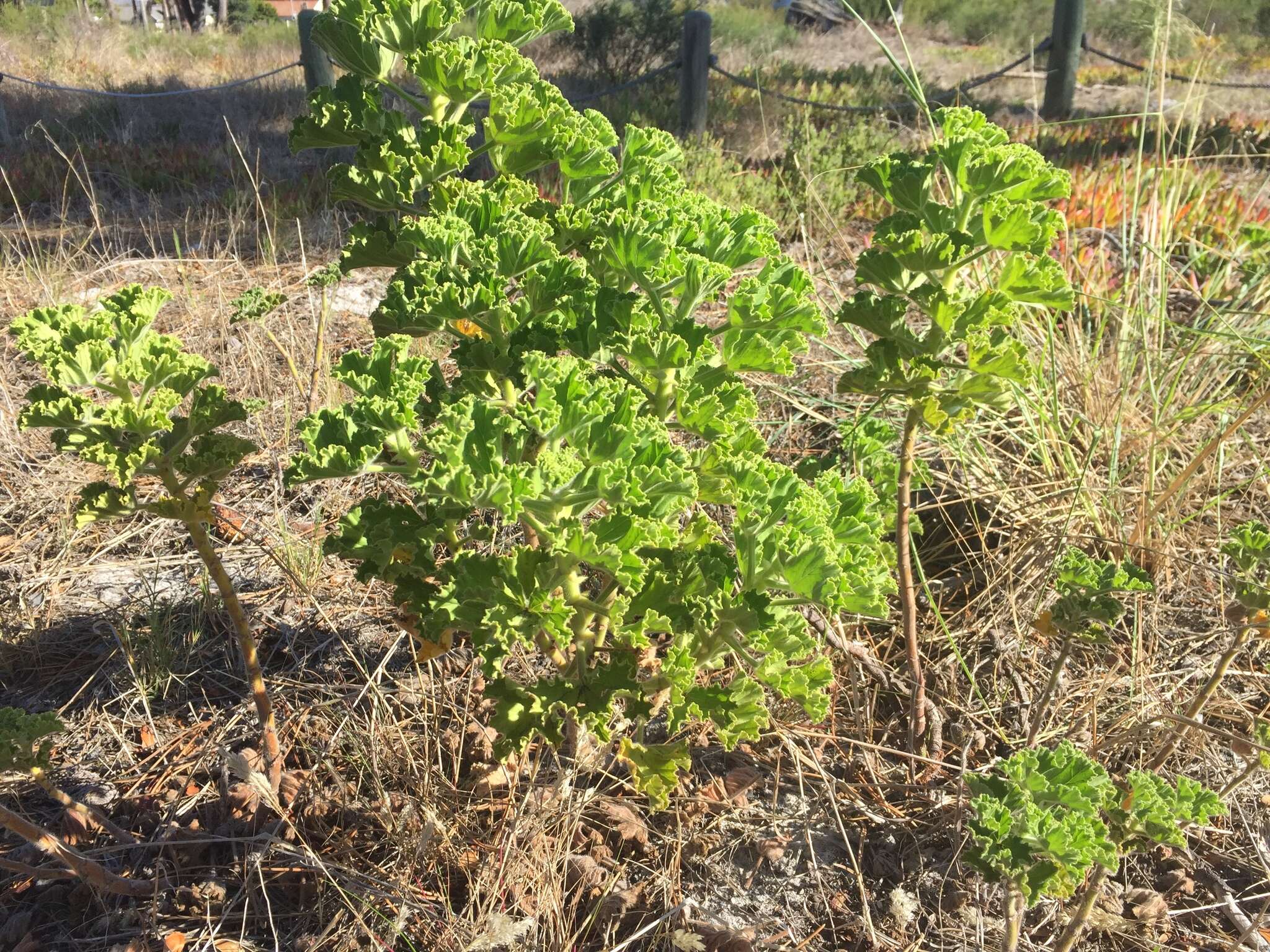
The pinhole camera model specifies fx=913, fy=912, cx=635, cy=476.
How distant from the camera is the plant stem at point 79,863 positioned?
70.4 inches

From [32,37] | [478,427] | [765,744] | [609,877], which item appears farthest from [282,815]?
[32,37]

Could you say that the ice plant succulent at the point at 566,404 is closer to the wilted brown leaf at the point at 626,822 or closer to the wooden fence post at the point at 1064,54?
the wilted brown leaf at the point at 626,822

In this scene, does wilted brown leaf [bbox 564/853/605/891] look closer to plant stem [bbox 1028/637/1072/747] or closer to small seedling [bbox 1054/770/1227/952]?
small seedling [bbox 1054/770/1227/952]

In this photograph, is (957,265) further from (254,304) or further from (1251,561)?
(254,304)

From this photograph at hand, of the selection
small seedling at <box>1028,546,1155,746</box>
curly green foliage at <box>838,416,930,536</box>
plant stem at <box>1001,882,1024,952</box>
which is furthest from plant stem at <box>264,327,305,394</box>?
plant stem at <box>1001,882,1024,952</box>

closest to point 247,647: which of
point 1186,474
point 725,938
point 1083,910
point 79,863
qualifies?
point 79,863

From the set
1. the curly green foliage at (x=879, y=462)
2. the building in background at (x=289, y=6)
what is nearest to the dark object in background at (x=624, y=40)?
the curly green foliage at (x=879, y=462)

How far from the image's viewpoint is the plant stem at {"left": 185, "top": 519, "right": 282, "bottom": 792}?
189 centimetres

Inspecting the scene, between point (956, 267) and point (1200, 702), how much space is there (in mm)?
1209

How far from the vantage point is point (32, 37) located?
18062 mm

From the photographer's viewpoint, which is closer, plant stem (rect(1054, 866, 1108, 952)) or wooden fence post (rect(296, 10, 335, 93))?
plant stem (rect(1054, 866, 1108, 952))

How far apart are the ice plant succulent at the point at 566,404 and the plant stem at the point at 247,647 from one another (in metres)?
0.36

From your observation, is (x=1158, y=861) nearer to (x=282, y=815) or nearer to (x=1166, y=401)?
(x=1166, y=401)

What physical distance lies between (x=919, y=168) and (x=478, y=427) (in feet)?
3.38
